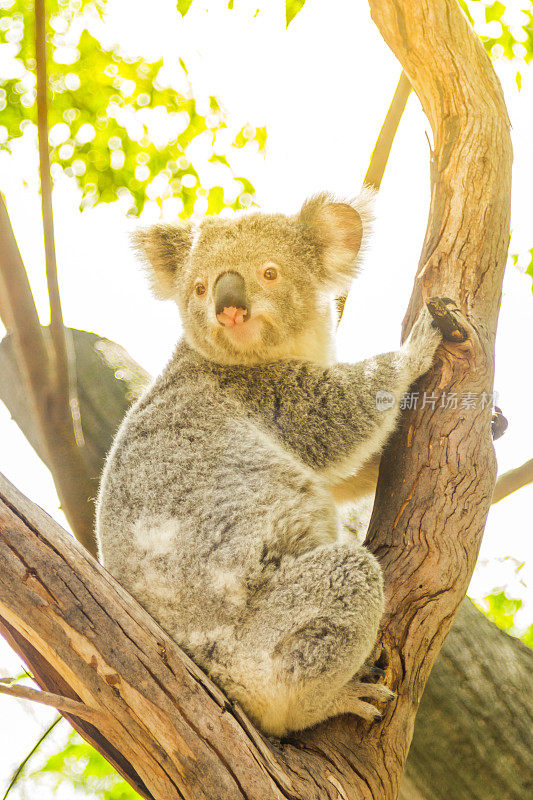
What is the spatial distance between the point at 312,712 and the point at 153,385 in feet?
4.94

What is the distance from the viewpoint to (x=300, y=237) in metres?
3.24

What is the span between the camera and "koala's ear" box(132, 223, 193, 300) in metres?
3.36

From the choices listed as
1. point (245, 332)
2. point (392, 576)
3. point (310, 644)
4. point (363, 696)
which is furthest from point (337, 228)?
point (363, 696)

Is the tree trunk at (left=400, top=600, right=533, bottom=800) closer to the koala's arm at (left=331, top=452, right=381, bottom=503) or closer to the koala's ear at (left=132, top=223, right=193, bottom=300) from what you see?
the koala's arm at (left=331, top=452, right=381, bottom=503)

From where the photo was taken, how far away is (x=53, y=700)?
5.93 feet

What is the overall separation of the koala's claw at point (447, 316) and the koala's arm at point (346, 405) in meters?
0.07

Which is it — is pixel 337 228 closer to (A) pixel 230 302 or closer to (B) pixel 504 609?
(A) pixel 230 302

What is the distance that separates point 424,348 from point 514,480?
43.7 inches

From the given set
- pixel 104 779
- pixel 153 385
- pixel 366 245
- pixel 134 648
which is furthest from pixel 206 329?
pixel 104 779

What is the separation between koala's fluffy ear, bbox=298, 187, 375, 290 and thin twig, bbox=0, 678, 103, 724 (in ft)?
6.84

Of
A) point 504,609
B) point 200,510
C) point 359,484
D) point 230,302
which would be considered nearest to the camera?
point 200,510

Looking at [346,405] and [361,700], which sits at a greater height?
[346,405]

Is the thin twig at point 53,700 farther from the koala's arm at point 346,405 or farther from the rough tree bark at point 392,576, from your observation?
the koala's arm at point 346,405

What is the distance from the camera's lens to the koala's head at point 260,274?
117 inches
